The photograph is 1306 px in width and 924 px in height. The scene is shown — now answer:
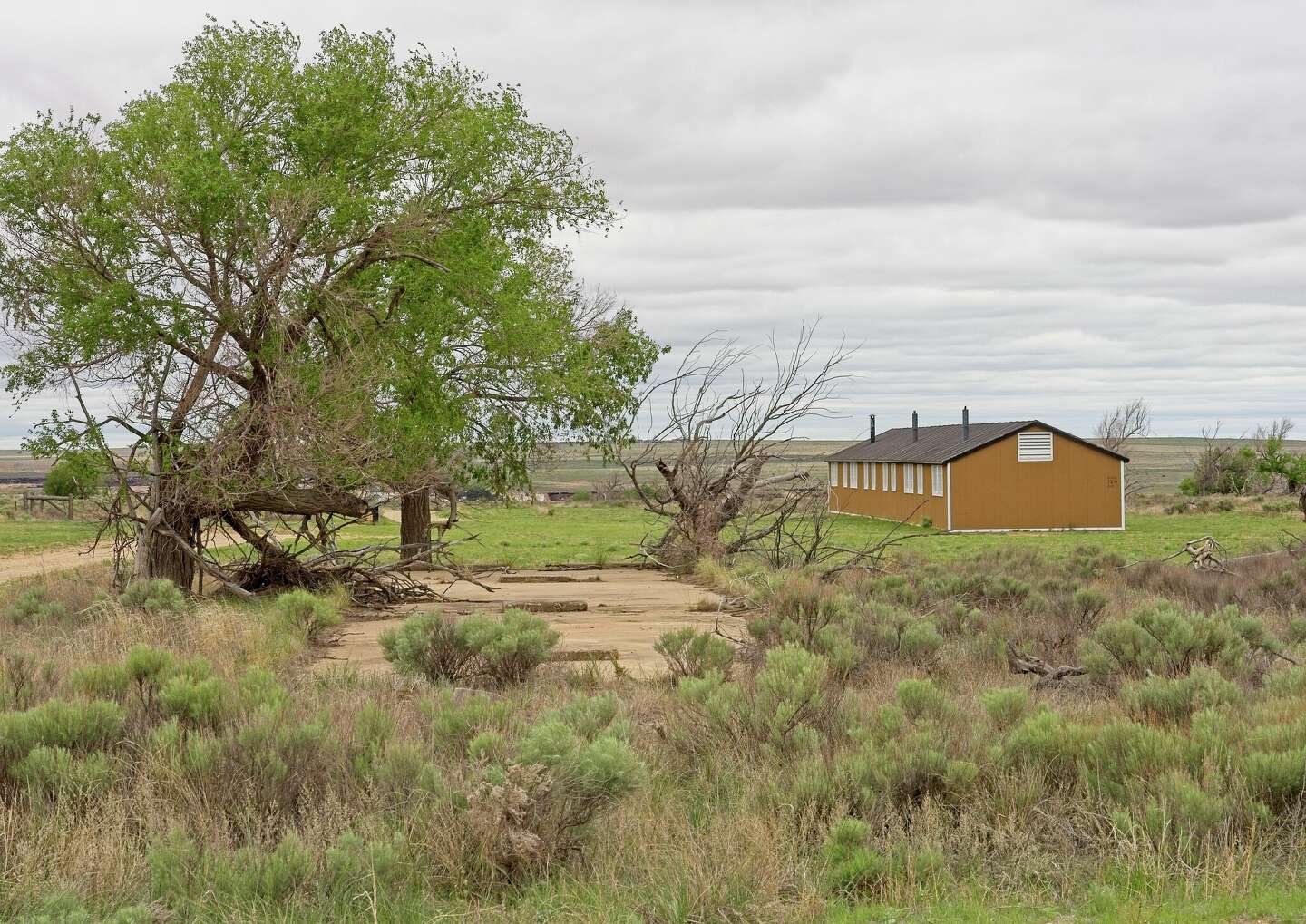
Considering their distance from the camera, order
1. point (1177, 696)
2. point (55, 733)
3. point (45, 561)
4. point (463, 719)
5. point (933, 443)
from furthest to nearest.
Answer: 1. point (933, 443)
2. point (45, 561)
3. point (1177, 696)
4. point (463, 719)
5. point (55, 733)

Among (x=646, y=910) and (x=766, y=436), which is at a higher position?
(x=766, y=436)

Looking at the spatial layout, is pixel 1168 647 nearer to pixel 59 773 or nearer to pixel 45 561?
pixel 59 773

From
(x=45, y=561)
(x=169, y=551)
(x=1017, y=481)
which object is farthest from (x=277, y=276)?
(x=1017, y=481)

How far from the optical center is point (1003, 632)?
12281mm

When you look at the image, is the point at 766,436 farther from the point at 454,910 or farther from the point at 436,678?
the point at 454,910

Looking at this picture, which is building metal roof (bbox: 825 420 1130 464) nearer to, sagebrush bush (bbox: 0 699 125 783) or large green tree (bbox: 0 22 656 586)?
large green tree (bbox: 0 22 656 586)

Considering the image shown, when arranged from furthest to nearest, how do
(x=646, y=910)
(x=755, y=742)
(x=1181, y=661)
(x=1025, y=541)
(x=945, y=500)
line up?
(x=945, y=500), (x=1025, y=541), (x=1181, y=661), (x=755, y=742), (x=646, y=910)

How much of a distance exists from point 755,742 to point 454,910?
2577 mm

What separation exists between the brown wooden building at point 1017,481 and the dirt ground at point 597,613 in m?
22.4

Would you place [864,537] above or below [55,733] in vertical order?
below

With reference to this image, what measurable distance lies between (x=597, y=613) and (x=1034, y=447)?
31.8 meters

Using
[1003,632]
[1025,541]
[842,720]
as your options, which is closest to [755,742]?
[842,720]

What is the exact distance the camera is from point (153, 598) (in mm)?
13984

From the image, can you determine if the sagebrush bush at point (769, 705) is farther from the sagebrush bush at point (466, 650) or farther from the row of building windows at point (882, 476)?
the row of building windows at point (882, 476)
